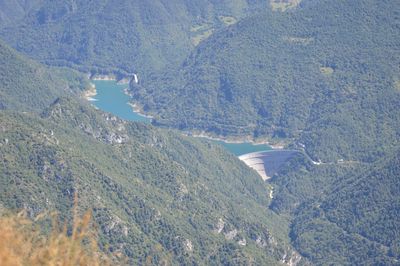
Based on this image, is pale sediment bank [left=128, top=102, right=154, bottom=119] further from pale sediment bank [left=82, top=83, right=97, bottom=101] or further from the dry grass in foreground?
the dry grass in foreground

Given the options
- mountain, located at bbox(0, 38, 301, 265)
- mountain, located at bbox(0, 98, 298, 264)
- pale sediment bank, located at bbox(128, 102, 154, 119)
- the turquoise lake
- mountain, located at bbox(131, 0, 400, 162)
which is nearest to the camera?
mountain, located at bbox(0, 38, 301, 265)

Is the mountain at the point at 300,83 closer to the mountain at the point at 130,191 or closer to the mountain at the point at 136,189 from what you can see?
the mountain at the point at 136,189

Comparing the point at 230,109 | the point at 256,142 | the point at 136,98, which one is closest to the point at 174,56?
the point at 136,98

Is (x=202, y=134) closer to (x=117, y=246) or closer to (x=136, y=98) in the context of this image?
(x=136, y=98)

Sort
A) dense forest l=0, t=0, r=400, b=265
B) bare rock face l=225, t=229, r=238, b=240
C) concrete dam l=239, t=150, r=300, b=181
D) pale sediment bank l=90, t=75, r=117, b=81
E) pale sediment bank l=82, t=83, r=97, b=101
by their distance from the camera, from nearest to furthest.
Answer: dense forest l=0, t=0, r=400, b=265 < bare rock face l=225, t=229, r=238, b=240 < concrete dam l=239, t=150, r=300, b=181 < pale sediment bank l=82, t=83, r=97, b=101 < pale sediment bank l=90, t=75, r=117, b=81

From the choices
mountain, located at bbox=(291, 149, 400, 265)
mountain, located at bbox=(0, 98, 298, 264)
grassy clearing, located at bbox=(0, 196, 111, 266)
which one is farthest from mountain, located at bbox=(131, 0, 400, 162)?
grassy clearing, located at bbox=(0, 196, 111, 266)

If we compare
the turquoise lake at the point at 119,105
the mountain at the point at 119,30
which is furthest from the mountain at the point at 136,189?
the mountain at the point at 119,30

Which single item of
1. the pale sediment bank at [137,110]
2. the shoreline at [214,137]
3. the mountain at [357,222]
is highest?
the mountain at [357,222]

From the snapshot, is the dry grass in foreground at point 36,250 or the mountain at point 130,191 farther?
the mountain at point 130,191
